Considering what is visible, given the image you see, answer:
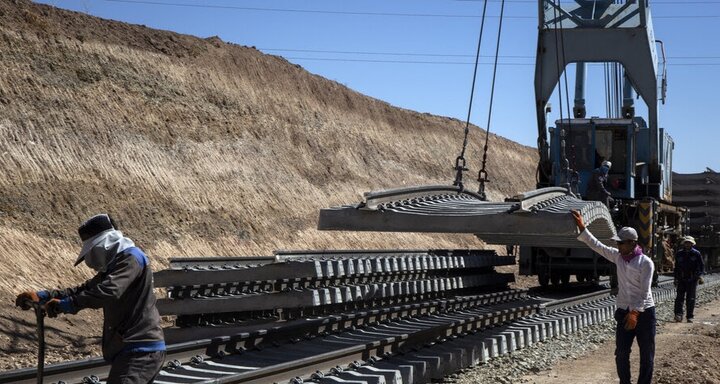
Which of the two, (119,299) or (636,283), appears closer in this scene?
(119,299)

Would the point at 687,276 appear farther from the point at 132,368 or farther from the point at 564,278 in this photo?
the point at 132,368

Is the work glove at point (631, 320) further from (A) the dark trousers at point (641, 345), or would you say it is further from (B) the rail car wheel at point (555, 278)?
(B) the rail car wheel at point (555, 278)

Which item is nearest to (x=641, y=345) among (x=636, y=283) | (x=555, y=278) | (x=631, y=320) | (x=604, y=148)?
(x=631, y=320)

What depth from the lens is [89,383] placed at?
8203 millimetres

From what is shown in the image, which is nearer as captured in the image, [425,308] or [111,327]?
[111,327]

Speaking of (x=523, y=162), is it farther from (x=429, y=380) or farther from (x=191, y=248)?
(x=429, y=380)

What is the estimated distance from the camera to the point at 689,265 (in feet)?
58.7

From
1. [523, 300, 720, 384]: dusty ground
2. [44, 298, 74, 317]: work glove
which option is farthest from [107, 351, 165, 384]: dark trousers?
[523, 300, 720, 384]: dusty ground

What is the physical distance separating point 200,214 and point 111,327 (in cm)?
1959

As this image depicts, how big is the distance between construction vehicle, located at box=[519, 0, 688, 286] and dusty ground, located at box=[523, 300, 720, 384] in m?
4.51

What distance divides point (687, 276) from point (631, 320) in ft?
30.3

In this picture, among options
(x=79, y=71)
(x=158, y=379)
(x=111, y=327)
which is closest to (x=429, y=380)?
(x=158, y=379)

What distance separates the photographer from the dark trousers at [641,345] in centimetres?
931

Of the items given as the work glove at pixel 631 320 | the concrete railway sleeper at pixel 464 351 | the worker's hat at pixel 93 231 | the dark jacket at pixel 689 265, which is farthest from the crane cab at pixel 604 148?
the worker's hat at pixel 93 231
